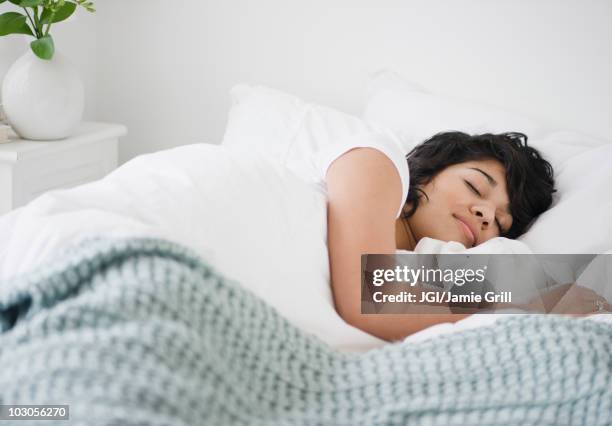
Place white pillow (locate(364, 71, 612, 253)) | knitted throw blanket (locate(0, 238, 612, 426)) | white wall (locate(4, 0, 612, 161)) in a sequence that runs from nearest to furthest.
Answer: knitted throw blanket (locate(0, 238, 612, 426)) < white pillow (locate(364, 71, 612, 253)) < white wall (locate(4, 0, 612, 161))

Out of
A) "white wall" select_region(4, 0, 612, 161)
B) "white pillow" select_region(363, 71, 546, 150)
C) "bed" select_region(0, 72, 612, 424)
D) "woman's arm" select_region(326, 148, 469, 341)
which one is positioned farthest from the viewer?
"white wall" select_region(4, 0, 612, 161)

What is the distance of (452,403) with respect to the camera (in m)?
0.75

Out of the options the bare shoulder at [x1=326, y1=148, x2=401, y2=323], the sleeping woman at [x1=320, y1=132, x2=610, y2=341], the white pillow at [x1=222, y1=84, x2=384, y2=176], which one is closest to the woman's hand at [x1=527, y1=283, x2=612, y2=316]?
the sleeping woman at [x1=320, y1=132, x2=610, y2=341]

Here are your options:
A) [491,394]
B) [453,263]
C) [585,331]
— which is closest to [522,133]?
[453,263]

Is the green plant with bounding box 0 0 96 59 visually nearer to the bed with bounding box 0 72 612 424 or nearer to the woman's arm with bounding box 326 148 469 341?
the bed with bounding box 0 72 612 424

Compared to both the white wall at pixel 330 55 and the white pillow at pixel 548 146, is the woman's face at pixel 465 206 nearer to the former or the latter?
the white pillow at pixel 548 146

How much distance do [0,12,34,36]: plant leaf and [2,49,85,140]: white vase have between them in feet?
0.22

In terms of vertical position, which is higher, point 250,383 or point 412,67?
point 412,67

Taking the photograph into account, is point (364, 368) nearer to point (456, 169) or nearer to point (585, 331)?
point (585, 331)

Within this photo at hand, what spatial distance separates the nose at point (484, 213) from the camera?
1.35 meters

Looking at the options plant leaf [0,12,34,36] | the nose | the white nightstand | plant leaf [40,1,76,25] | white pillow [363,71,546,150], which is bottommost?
the white nightstand

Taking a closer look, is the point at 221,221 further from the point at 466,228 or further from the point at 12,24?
the point at 12,24

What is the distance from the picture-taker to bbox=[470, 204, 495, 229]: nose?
4.42 ft

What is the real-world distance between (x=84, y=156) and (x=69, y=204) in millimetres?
1117
